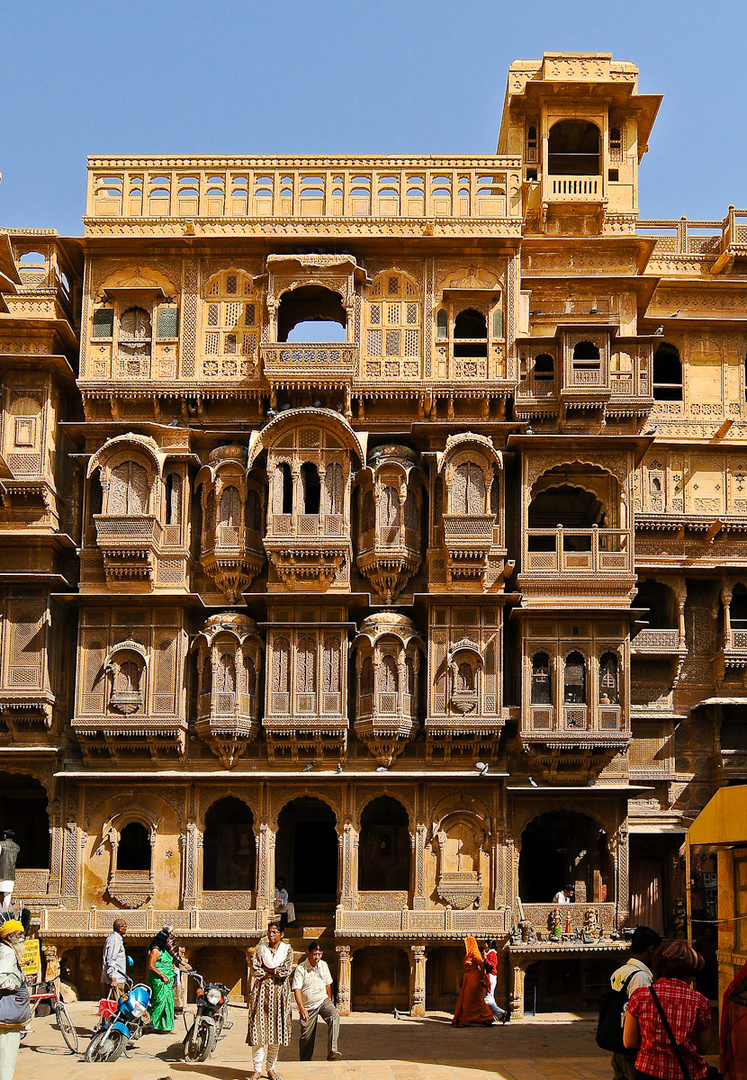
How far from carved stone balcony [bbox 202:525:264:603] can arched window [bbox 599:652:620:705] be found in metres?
7.57

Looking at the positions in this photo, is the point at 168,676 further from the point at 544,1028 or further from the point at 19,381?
the point at 544,1028

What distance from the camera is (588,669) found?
27.8 meters

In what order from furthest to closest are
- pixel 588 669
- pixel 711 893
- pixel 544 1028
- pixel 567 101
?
pixel 567 101, pixel 711 893, pixel 588 669, pixel 544 1028

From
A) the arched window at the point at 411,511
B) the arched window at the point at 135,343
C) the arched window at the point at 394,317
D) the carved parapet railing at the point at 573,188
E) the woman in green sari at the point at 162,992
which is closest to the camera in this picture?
the woman in green sari at the point at 162,992

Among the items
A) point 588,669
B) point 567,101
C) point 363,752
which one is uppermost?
point 567,101

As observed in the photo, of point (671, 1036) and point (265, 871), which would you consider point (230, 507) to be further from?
point (671, 1036)

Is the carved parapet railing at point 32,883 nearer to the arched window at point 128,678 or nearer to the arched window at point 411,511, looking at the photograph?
the arched window at point 128,678

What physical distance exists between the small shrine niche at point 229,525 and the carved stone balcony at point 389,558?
2.32 metres

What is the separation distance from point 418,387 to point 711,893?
1325cm

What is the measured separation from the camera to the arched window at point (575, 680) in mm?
27844

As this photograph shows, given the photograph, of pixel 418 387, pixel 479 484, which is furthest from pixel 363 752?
pixel 418 387

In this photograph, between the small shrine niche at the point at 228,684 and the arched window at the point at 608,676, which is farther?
the arched window at the point at 608,676

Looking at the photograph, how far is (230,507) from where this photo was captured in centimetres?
2850

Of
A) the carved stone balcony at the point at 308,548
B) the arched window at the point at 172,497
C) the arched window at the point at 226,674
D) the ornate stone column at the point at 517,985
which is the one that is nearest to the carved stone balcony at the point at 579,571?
the carved stone balcony at the point at 308,548
